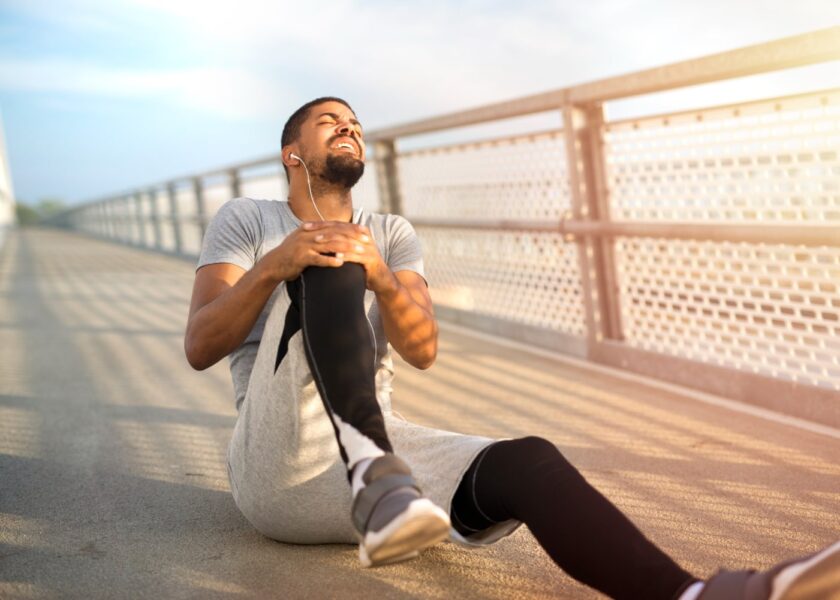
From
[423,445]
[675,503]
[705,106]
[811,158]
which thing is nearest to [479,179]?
[705,106]

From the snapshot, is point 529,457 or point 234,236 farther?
point 234,236

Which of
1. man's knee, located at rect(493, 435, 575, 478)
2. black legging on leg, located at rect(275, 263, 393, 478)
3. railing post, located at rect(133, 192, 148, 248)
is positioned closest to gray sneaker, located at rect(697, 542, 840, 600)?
man's knee, located at rect(493, 435, 575, 478)

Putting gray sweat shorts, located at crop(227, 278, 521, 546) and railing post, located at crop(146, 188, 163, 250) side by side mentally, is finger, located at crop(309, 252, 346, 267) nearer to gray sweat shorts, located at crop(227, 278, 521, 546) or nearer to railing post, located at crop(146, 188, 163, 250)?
gray sweat shorts, located at crop(227, 278, 521, 546)

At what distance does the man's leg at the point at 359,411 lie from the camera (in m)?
1.37

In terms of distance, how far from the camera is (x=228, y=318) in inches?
74.4

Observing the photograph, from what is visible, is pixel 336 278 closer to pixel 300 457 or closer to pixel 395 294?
pixel 395 294

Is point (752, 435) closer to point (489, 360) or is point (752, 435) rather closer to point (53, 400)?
point (489, 360)

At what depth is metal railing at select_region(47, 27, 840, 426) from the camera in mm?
2848

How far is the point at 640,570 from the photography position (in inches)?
54.3

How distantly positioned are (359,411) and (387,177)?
4.74 m

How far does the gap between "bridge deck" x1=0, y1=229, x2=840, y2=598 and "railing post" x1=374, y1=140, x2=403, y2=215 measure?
5.31 feet

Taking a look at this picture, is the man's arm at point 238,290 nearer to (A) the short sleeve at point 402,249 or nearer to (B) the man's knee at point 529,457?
(A) the short sleeve at point 402,249

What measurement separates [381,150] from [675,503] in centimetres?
433

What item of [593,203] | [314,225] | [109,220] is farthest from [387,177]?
[109,220]
